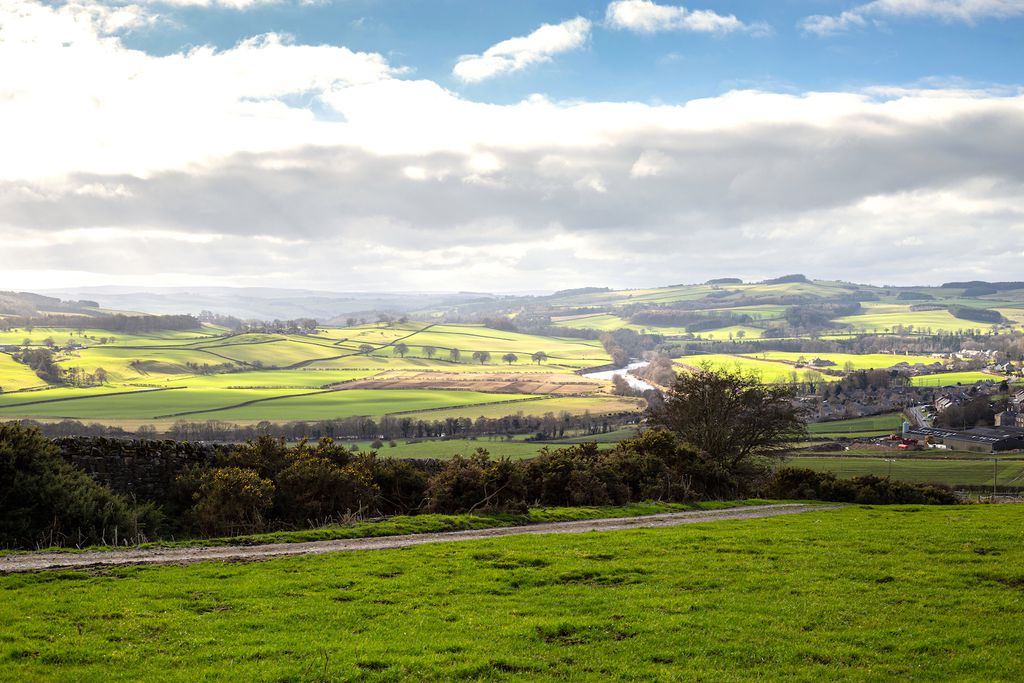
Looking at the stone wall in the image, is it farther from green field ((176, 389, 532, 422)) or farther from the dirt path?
green field ((176, 389, 532, 422))

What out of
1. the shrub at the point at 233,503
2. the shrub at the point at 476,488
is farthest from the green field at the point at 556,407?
the shrub at the point at 233,503

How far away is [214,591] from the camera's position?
14.6m

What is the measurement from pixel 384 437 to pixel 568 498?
64.3 meters

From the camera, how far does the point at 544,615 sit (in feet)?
43.5

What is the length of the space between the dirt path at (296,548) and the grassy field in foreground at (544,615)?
3.22 ft

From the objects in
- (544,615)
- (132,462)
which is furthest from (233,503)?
(544,615)

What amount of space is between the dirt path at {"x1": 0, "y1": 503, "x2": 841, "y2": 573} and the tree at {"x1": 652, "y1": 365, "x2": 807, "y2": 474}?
48.9 ft

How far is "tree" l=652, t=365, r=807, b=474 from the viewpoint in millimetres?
41531

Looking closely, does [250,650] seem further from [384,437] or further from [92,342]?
[92,342]

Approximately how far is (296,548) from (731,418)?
95.3ft

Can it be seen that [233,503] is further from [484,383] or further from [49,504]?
[484,383]

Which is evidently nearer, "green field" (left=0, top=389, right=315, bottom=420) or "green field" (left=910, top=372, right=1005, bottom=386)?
"green field" (left=0, top=389, right=315, bottom=420)

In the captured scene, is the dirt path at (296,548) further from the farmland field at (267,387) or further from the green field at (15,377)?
the green field at (15,377)

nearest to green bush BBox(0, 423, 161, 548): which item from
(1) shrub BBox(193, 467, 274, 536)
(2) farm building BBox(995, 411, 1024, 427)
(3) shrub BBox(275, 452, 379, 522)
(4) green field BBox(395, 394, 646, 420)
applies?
(1) shrub BBox(193, 467, 274, 536)
